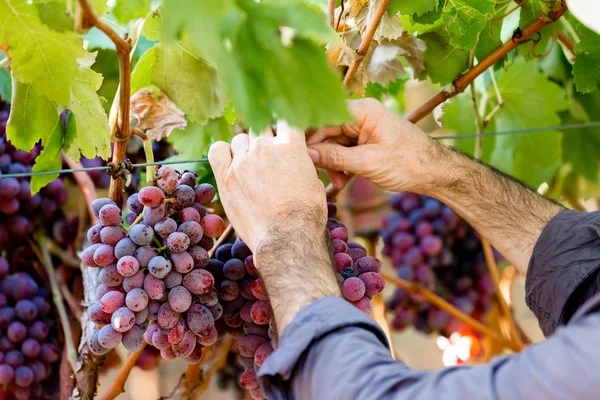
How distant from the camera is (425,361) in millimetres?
2080

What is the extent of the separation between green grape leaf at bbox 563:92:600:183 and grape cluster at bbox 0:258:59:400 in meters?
1.08

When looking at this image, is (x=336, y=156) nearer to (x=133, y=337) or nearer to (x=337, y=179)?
(x=337, y=179)

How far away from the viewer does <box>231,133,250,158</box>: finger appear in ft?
2.56

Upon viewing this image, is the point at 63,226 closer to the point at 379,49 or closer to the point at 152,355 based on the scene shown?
the point at 152,355

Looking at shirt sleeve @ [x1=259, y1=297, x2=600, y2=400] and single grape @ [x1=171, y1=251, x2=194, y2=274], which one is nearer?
shirt sleeve @ [x1=259, y1=297, x2=600, y2=400]

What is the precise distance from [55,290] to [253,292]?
0.54m

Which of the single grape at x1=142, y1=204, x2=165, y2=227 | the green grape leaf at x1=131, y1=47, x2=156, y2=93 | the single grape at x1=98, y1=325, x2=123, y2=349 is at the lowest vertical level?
the single grape at x1=98, y1=325, x2=123, y2=349

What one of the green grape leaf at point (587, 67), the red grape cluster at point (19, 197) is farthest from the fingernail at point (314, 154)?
the red grape cluster at point (19, 197)

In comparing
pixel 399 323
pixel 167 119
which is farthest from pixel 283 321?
pixel 399 323

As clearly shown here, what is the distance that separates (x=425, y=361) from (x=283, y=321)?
1.51 meters

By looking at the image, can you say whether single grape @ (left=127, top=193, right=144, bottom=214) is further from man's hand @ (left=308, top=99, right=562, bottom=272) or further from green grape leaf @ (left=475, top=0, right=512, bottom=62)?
green grape leaf @ (left=475, top=0, right=512, bottom=62)

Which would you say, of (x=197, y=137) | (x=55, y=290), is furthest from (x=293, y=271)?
(x=55, y=290)

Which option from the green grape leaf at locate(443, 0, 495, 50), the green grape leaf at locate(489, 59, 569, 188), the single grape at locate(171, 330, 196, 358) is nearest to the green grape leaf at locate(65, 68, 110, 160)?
the single grape at locate(171, 330, 196, 358)

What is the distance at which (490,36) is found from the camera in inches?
41.1
